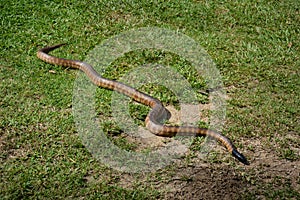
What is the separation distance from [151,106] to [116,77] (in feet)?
4.70

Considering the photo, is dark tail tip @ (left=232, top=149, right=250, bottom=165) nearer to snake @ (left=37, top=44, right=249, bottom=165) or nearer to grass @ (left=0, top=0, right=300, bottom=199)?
snake @ (left=37, top=44, right=249, bottom=165)

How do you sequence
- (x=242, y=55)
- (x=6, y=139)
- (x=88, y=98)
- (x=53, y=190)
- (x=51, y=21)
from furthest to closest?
(x=51, y=21), (x=242, y=55), (x=88, y=98), (x=6, y=139), (x=53, y=190)

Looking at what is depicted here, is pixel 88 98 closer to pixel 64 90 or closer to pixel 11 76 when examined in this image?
pixel 64 90

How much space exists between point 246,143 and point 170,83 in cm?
236

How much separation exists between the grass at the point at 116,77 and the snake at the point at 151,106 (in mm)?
179

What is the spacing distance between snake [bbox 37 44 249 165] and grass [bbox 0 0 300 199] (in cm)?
18

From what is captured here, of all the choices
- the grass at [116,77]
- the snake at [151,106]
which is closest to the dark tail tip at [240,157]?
the snake at [151,106]

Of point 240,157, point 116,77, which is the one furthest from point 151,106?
point 240,157

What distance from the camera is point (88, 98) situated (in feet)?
32.6

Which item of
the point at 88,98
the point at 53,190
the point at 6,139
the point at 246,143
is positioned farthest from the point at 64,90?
the point at 246,143

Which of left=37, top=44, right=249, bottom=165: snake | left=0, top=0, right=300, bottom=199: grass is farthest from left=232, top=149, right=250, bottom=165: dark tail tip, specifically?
left=0, top=0, right=300, bottom=199: grass

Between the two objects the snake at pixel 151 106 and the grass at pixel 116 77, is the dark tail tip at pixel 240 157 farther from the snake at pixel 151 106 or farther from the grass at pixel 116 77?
the grass at pixel 116 77

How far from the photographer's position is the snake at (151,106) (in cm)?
887

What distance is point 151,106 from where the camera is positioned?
31.8 feet
